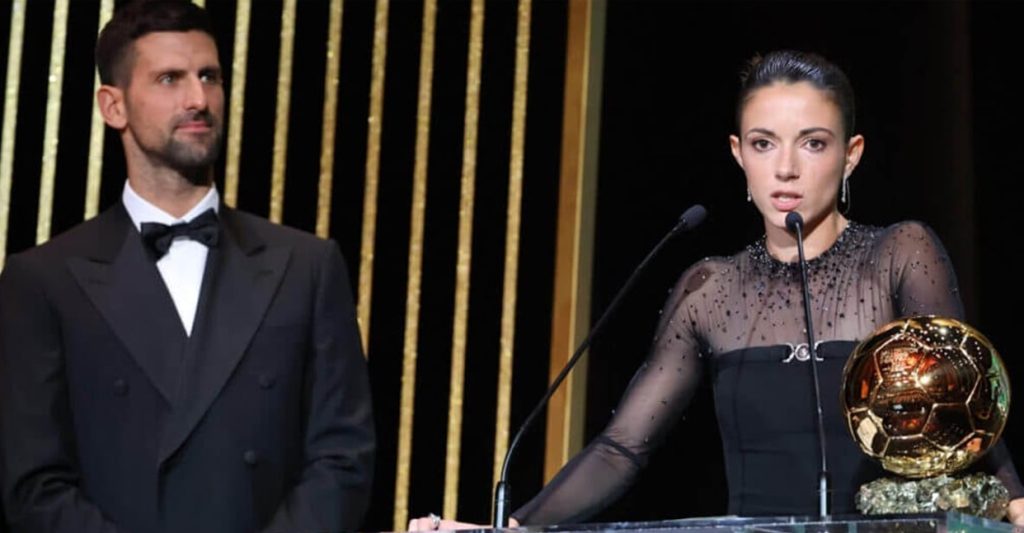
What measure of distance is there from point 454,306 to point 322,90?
1.84ft

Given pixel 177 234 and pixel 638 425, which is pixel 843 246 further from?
pixel 177 234

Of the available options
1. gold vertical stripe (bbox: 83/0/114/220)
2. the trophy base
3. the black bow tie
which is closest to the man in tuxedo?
the black bow tie

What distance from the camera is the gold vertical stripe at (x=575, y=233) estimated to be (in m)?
4.08

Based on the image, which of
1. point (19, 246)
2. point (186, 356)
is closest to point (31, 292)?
point (186, 356)

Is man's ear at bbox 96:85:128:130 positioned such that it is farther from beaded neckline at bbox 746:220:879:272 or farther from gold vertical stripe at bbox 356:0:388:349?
beaded neckline at bbox 746:220:879:272

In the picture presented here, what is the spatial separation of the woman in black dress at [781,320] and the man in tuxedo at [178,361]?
1.40 feet

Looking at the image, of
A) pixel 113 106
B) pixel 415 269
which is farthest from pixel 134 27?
pixel 415 269

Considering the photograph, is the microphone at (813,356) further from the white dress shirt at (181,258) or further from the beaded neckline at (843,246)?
the white dress shirt at (181,258)

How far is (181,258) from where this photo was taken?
326 centimetres

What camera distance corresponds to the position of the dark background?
3.93 metres

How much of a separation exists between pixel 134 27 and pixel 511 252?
112 cm

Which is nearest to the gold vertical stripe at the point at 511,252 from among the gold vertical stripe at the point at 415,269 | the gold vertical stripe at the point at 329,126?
the gold vertical stripe at the point at 415,269

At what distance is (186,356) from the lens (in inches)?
122

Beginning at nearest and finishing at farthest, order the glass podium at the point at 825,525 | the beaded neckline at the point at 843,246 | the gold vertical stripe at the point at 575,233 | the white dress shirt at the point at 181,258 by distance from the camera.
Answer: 1. the glass podium at the point at 825,525
2. the beaded neckline at the point at 843,246
3. the white dress shirt at the point at 181,258
4. the gold vertical stripe at the point at 575,233
